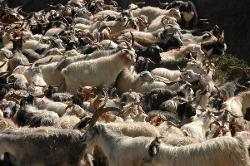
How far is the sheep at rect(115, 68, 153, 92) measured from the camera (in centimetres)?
1958

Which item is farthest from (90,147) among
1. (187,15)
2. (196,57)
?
(187,15)

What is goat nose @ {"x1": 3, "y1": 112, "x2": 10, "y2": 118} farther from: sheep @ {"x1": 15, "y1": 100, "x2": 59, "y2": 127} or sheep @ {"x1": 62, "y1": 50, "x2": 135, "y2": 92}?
sheep @ {"x1": 62, "y1": 50, "x2": 135, "y2": 92}

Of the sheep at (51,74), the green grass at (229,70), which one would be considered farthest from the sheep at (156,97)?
the green grass at (229,70)

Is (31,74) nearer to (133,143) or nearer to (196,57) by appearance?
(196,57)

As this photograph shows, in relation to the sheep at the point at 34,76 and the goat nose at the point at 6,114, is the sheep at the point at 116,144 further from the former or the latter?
the sheep at the point at 34,76

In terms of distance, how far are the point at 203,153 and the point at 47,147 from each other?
2825 mm

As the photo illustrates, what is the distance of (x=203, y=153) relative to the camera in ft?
39.4

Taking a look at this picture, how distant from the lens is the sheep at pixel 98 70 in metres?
19.5

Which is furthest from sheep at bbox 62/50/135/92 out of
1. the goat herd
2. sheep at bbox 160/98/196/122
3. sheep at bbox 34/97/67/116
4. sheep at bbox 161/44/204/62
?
sheep at bbox 161/44/204/62

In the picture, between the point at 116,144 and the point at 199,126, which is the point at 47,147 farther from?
the point at 199,126

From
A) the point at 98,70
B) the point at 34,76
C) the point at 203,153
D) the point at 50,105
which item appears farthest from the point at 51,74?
the point at 203,153

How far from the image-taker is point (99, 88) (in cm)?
1952

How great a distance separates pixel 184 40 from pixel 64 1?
14.4 m

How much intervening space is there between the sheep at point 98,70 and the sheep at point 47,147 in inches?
254
